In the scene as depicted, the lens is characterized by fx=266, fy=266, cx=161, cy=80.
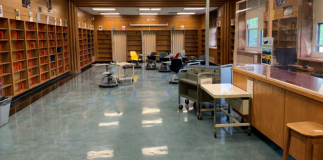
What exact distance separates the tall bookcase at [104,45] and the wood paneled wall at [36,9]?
553cm

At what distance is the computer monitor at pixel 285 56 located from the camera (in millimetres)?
4043

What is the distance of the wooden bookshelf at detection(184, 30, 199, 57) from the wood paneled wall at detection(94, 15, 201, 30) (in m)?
0.38

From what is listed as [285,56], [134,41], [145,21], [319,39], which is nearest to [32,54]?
[285,56]

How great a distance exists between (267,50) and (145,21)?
1401 centimetres

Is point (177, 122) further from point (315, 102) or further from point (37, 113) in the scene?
point (37, 113)

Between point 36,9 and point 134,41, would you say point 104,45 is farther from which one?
point 36,9

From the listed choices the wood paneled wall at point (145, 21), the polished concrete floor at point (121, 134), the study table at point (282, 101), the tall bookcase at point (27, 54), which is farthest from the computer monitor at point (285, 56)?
the wood paneled wall at point (145, 21)

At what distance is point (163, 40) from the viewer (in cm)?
1758

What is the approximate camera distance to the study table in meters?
2.78

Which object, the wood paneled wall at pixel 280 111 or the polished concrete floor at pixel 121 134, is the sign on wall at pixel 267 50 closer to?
the wood paneled wall at pixel 280 111

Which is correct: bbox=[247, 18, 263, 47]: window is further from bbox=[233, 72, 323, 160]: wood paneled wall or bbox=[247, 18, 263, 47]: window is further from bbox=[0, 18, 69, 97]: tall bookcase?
bbox=[0, 18, 69, 97]: tall bookcase

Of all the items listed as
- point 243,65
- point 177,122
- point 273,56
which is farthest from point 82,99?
point 273,56

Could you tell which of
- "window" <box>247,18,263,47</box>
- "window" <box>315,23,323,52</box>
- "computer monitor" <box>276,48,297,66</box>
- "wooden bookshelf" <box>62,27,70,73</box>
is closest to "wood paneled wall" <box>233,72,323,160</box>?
"computer monitor" <box>276,48,297,66</box>

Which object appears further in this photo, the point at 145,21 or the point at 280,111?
the point at 145,21
